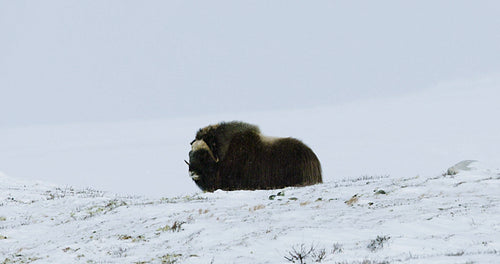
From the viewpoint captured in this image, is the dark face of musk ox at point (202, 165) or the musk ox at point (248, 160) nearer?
the musk ox at point (248, 160)

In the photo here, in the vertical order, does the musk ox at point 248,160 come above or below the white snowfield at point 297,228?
above

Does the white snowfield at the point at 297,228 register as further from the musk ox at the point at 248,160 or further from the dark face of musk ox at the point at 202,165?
the dark face of musk ox at the point at 202,165

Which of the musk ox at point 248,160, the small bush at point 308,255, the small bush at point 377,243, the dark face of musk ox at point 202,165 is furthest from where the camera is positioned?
the dark face of musk ox at point 202,165

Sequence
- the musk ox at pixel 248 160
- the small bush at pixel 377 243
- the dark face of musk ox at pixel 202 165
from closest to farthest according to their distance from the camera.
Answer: the small bush at pixel 377 243, the musk ox at pixel 248 160, the dark face of musk ox at pixel 202 165

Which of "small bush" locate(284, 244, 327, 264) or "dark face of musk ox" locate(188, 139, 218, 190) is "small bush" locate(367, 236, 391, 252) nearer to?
"small bush" locate(284, 244, 327, 264)

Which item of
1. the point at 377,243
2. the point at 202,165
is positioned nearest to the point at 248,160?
the point at 202,165

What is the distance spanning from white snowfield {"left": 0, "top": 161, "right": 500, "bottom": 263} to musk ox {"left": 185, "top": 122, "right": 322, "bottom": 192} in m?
2.18

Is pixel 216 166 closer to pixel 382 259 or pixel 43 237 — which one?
pixel 43 237

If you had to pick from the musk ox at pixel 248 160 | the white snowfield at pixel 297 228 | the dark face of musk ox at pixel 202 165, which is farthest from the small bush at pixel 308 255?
the dark face of musk ox at pixel 202 165

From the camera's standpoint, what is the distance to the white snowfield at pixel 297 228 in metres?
8.39

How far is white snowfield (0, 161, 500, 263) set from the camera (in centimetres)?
839

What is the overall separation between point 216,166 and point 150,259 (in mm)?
10701

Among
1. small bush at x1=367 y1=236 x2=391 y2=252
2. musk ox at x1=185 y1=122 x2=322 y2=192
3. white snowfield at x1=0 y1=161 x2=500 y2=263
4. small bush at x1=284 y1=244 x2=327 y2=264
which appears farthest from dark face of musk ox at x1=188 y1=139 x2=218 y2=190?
small bush at x1=367 y1=236 x2=391 y2=252

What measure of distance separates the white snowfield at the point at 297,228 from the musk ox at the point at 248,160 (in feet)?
7.16
